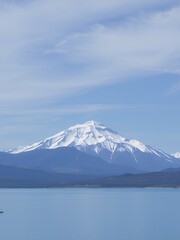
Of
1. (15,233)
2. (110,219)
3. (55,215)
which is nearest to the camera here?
(15,233)

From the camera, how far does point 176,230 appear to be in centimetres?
A: 6272

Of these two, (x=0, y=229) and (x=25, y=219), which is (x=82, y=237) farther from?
(x=25, y=219)

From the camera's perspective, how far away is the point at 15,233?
202ft

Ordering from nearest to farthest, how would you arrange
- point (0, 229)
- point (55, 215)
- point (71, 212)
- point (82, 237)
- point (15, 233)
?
point (82, 237), point (15, 233), point (0, 229), point (55, 215), point (71, 212)

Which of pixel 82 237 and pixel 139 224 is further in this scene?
pixel 139 224

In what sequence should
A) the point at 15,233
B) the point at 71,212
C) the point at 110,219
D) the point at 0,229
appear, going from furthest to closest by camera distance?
the point at 71,212 < the point at 110,219 < the point at 0,229 < the point at 15,233

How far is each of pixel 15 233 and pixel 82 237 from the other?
7602mm

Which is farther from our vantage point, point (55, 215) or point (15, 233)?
point (55, 215)

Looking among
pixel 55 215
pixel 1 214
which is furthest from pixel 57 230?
pixel 1 214

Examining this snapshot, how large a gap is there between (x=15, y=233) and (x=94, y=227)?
8960 millimetres

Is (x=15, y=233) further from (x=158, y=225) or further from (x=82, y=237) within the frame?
(x=158, y=225)

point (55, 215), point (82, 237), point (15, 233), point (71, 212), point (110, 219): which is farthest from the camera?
point (71, 212)

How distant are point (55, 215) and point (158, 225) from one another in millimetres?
19430

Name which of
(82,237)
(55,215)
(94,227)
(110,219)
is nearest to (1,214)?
(55,215)
